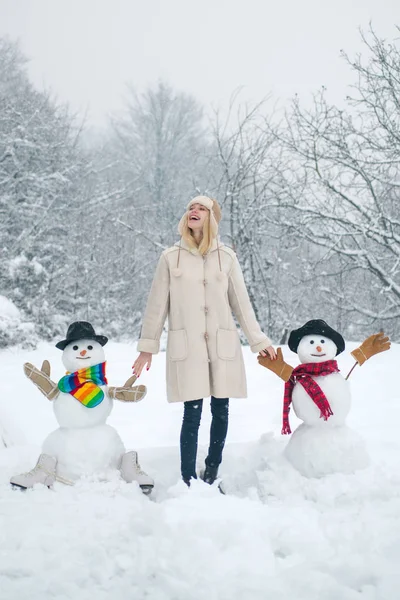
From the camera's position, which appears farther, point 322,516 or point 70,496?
point 70,496

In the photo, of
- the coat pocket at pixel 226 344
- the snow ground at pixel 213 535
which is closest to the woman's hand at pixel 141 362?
the coat pocket at pixel 226 344

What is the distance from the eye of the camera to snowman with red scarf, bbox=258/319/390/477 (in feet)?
8.04

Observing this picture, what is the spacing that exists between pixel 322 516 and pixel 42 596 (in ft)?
3.79

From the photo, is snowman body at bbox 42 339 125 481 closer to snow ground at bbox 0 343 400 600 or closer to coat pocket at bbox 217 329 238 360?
snow ground at bbox 0 343 400 600

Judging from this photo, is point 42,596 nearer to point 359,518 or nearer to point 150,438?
point 359,518

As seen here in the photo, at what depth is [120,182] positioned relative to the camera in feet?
46.8

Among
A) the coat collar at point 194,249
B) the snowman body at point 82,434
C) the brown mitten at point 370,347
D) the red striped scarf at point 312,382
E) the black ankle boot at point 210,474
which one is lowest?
the black ankle boot at point 210,474

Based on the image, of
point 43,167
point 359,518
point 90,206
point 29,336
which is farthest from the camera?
point 90,206

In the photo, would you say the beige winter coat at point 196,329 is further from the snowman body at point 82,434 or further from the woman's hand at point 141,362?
the snowman body at point 82,434

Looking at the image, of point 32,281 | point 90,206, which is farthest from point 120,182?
point 32,281

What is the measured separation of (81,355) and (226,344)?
31.3 inches

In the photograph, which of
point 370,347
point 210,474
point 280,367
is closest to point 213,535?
point 210,474

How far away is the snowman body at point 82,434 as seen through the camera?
8.03ft

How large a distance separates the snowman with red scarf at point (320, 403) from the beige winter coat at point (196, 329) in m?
0.23
